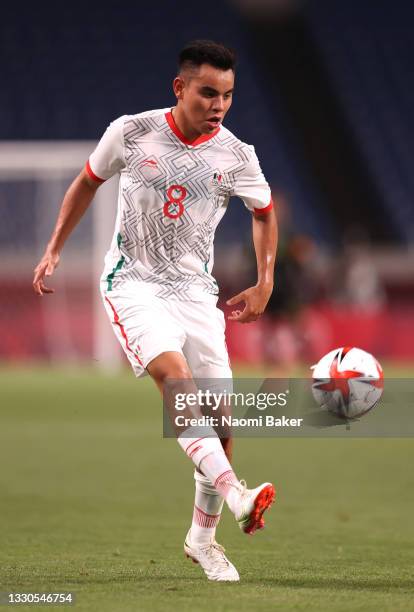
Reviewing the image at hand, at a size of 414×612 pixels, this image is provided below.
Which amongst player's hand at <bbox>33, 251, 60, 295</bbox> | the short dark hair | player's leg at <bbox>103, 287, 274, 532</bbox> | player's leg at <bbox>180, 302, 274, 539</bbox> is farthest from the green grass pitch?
the short dark hair

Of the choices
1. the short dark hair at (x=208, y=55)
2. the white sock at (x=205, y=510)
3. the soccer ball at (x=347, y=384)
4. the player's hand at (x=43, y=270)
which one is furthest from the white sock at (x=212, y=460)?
the short dark hair at (x=208, y=55)

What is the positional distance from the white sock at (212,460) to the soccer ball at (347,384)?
0.70m

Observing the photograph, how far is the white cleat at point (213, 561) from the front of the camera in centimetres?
512

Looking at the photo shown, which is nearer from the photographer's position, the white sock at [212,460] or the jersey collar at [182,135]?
the white sock at [212,460]

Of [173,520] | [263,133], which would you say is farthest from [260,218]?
[263,133]

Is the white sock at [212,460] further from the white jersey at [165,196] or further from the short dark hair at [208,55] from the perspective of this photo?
the short dark hair at [208,55]

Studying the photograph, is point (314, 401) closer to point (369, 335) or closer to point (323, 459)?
point (323, 459)

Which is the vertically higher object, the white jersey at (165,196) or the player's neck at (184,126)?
the player's neck at (184,126)

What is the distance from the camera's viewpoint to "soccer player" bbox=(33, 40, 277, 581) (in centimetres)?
523

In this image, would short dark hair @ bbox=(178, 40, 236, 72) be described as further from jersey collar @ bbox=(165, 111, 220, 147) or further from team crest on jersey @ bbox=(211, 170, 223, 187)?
team crest on jersey @ bbox=(211, 170, 223, 187)

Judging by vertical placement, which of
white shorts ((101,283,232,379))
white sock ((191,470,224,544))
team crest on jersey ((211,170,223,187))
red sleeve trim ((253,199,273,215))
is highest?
team crest on jersey ((211,170,223,187))

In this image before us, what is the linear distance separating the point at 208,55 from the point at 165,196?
646 millimetres

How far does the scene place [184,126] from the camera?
538 centimetres

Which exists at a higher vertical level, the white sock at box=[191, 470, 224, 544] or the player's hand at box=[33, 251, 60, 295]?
the player's hand at box=[33, 251, 60, 295]
